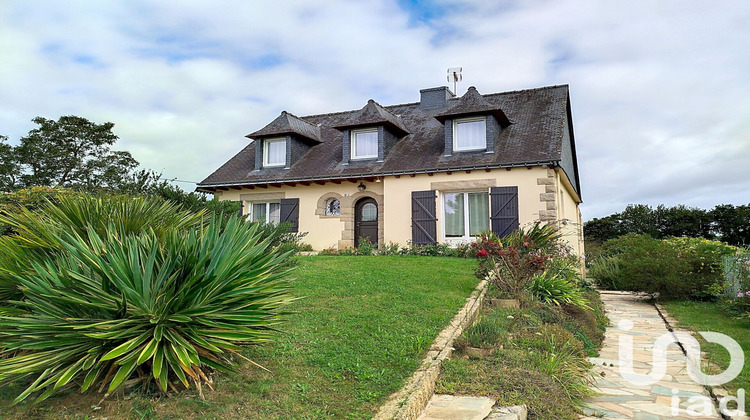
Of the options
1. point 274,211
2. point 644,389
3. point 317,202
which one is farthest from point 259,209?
point 644,389

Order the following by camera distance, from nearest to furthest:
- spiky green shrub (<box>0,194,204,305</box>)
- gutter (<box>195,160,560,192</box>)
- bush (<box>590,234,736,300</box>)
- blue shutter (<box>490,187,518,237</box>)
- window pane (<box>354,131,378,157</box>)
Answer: spiky green shrub (<box>0,194,204,305</box>) < bush (<box>590,234,736,300</box>) < gutter (<box>195,160,560,192</box>) < blue shutter (<box>490,187,518,237</box>) < window pane (<box>354,131,378,157</box>)

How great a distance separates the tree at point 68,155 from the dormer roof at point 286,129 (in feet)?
39.2

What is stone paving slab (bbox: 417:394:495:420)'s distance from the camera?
3.82 metres

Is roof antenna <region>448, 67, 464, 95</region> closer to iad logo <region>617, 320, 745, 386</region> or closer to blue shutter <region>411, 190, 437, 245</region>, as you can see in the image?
blue shutter <region>411, 190, 437, 245</region>

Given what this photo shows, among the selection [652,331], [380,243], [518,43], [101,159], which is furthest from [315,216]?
[101,159]

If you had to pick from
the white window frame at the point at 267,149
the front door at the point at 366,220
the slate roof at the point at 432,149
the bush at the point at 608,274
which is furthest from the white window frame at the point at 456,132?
the white window frame at the point at 267,149

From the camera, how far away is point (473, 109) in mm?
14773

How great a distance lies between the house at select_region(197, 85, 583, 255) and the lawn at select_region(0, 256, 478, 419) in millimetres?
6811

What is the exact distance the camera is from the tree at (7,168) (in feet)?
81.4

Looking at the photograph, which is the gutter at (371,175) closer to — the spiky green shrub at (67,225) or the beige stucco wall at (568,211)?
the beige stucco wall at (568,211)

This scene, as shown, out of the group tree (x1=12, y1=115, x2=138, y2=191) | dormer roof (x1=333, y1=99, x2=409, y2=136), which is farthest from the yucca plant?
tree (x1=12, y1=115, x2=138, y2=191)

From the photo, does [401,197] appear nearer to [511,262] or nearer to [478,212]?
[478,212]

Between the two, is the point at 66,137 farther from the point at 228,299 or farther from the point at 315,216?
the point at 228,299

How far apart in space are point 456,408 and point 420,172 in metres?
11.2
